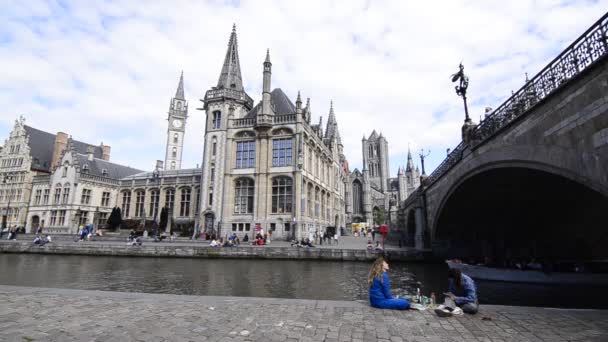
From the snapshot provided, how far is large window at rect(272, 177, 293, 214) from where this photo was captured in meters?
34.4

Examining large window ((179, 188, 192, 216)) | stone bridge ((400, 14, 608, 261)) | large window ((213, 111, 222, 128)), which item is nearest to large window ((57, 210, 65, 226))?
large window ((179, 188, 192, 216))

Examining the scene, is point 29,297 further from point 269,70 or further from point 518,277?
point 269,70

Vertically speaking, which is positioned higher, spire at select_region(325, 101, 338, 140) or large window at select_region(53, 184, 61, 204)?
spire at select_region(325, 101, 338, 140)

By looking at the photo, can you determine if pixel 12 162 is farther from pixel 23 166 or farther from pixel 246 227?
pixel 246 227

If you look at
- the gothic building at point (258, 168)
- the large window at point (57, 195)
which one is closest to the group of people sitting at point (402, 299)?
the gothic building at point (258, 168)

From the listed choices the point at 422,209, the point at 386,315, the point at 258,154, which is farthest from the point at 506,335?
the point at 258,154

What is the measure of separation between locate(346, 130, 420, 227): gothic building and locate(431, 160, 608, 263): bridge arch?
2461 inches

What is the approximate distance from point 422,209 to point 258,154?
789 inches

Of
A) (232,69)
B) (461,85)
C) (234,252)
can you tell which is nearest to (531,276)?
(461,85)

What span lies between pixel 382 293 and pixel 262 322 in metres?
2.70

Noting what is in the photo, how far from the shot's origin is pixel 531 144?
8430 millimetres

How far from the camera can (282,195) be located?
34.9 m

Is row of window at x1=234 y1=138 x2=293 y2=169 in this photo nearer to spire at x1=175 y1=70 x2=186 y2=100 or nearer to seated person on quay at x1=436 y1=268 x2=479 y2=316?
seated person on quay at x1=436 y1=268 x2=479 y2=316

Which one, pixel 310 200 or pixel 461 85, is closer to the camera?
pixel 461 85
